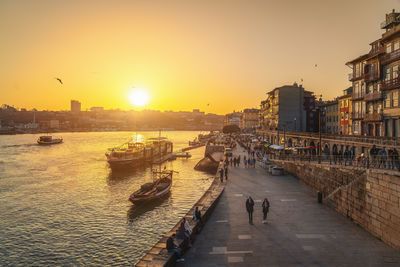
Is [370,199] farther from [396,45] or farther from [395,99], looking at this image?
[396,45]

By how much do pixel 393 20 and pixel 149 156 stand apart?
60.7 metres

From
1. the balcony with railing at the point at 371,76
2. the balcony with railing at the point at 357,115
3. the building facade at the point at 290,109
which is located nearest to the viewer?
the balcony with railing at the point at 371,76

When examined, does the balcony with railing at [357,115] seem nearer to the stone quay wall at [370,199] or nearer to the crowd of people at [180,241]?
the stone quay wall at [370,199]

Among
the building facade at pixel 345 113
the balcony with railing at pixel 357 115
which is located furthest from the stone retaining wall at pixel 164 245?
the building facade at pixel 345 113

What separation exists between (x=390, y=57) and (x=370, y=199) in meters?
24.1

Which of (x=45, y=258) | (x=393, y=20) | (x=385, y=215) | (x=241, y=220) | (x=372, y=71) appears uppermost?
(x=393, y=20)

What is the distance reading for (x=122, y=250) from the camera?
21.2m

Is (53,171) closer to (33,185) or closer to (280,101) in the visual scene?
(33,185)

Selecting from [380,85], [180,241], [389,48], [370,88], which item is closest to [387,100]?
[380,85]

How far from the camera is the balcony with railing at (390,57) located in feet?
104

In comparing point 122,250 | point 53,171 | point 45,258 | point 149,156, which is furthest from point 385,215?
point 149,156

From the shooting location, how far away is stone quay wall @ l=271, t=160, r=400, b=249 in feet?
48.3

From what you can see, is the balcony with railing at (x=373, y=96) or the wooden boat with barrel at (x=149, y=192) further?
the balcony with railing at (x=373, y=96)

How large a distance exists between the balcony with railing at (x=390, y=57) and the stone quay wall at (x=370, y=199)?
17073 millimetres
